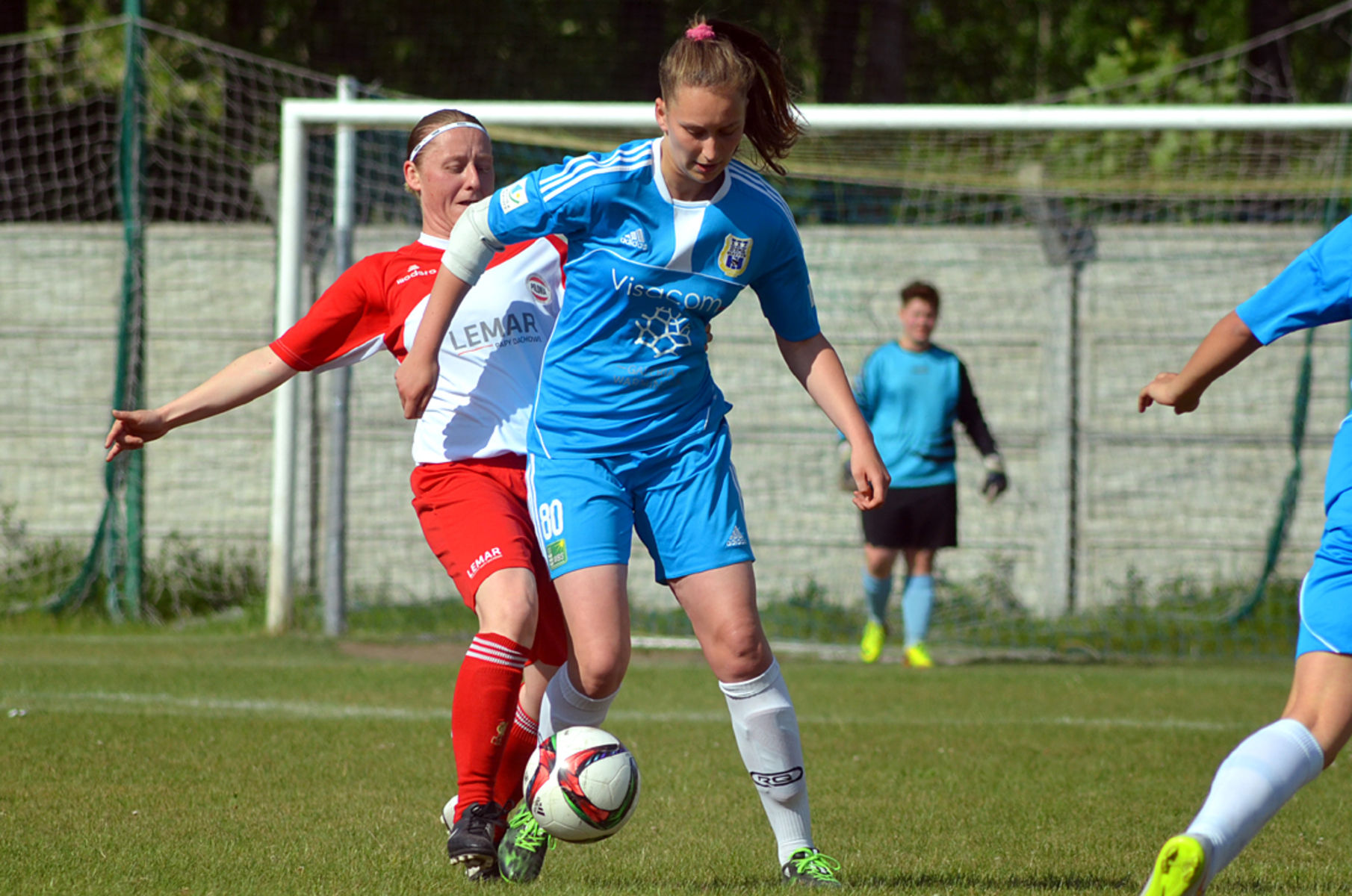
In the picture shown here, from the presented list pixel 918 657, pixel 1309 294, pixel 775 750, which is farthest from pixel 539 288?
pixel 918 657

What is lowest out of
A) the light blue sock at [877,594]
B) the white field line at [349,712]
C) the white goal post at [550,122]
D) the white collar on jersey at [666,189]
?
the white field line at [349,712]

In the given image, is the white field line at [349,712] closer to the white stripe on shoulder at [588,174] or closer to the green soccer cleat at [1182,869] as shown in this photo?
the white stripe on shoulder at [588,174]

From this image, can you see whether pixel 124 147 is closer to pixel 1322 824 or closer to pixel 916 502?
pixel 916 502

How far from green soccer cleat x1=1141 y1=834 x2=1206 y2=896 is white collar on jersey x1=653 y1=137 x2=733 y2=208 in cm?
178

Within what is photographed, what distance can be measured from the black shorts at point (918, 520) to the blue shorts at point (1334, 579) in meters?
6.03

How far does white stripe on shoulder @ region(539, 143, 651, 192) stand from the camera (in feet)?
→ 11.7

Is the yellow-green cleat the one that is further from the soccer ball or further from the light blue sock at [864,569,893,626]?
the soccer ball

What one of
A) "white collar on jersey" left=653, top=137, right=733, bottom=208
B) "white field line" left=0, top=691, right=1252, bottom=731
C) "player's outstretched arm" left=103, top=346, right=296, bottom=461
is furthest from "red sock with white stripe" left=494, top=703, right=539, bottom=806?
"white field line" left=0, top=691, right=1252, bottom=731

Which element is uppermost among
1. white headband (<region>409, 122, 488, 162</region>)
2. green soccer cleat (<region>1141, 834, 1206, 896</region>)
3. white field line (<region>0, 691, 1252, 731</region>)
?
white headband (<region>409, 122, 488, 162</region>)

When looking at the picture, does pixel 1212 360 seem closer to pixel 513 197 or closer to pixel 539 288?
pixel 513 197

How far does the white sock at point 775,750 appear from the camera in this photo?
3.71 metres

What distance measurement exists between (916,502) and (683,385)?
5.50m

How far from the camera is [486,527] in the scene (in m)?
3.88

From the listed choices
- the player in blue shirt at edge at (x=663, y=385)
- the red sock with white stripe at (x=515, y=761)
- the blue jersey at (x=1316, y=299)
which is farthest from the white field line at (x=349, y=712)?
the blue jersey at (x=1316, y=299)
